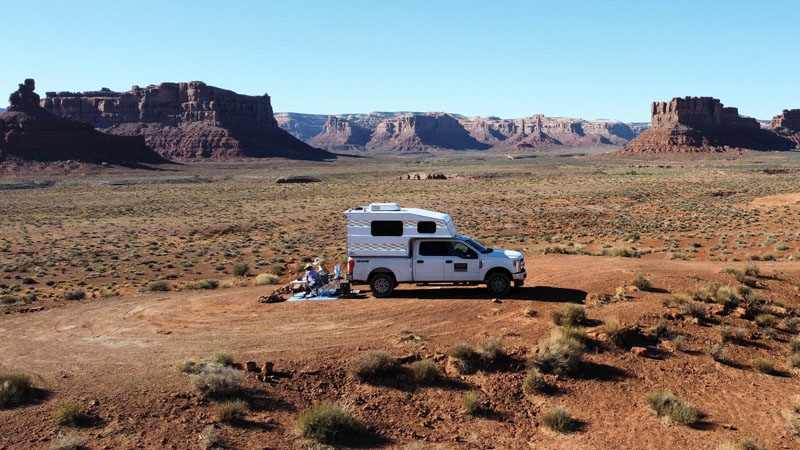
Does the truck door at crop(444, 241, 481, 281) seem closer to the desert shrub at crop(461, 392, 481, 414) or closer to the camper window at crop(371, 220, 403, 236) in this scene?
the camper window at crop(371, 220, 403, 236)

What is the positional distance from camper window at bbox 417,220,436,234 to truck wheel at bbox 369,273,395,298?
1.46m

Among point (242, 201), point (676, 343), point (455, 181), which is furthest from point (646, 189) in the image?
point (676, 343)

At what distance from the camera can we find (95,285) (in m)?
23.1

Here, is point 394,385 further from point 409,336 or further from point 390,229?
point 390,229

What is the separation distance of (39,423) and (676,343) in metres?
11.0

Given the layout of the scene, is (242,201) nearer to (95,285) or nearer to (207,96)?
(95,285)

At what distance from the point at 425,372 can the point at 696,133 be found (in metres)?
200

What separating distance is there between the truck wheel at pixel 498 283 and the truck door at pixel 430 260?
126 cm

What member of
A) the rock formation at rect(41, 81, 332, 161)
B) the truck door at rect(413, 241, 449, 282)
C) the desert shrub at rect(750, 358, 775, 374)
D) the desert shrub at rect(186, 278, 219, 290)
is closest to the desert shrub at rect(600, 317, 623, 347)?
the desert shrub at rect(750, 358, 775, 374)

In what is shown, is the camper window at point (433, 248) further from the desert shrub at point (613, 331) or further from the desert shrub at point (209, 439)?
the desert shrub at point (209, 439)

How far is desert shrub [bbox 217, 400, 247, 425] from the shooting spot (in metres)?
8.62

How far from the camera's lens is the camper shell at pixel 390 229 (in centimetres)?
1447

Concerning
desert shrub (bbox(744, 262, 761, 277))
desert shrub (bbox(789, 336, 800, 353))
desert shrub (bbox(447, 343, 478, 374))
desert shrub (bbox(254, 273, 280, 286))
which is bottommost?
desert shrub (bbox(254, 273, 280, 286))

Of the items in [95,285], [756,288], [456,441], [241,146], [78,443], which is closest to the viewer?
[78,443]
